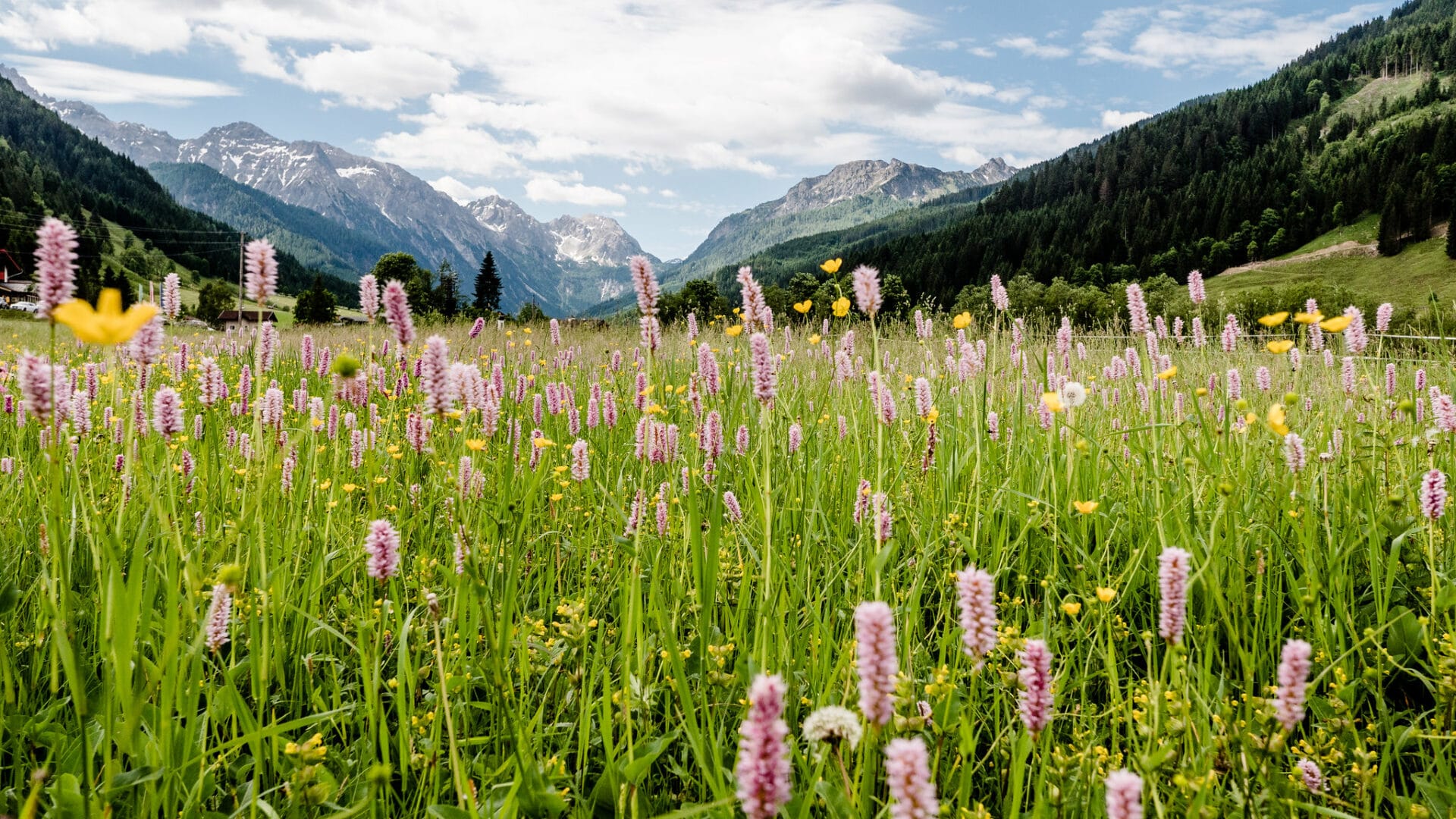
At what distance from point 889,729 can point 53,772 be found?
179cm

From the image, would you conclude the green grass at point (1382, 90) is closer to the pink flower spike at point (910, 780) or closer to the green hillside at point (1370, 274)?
the green hillside at point (1370, 274)

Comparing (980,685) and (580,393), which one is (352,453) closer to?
(980,685)

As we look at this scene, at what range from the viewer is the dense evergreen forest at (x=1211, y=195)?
86.8 meters

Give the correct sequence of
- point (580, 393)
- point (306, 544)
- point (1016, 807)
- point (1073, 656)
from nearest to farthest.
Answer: point (1016, 807) → point (1073, 656) → point (306, 544) → point (580, 393)

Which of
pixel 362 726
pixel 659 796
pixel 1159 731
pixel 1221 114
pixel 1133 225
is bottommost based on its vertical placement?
pixel 659 796

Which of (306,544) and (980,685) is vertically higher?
(306,544)

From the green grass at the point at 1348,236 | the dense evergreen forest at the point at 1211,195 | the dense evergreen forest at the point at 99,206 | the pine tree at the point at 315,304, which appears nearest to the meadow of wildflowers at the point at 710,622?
the pine tree at the point at 315,304

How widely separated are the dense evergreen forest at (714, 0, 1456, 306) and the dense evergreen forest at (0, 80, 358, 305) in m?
106

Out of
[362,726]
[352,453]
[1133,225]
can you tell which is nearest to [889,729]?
[362,726]

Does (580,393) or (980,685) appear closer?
(980,685)

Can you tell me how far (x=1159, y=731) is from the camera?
4.92 ft

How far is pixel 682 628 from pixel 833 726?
4.52 ft

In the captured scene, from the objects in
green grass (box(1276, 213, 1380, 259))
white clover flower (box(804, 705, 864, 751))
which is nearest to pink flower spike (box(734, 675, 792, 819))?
white clover flower (box(804, 705, 864, 751))

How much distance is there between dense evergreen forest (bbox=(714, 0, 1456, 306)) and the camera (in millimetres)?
86750
